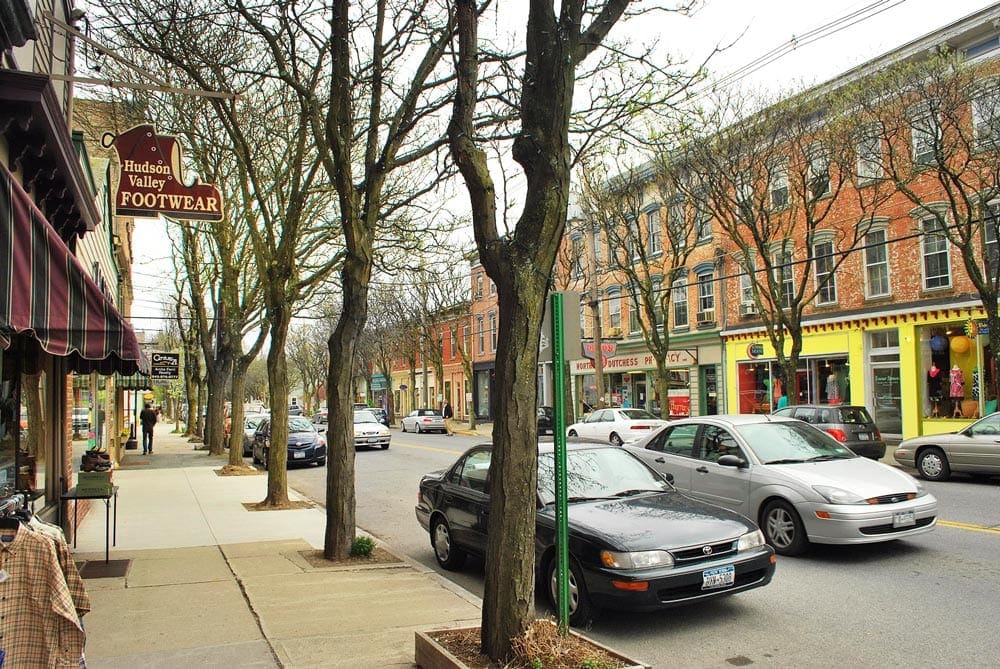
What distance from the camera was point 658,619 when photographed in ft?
22.1

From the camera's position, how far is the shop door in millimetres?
24922

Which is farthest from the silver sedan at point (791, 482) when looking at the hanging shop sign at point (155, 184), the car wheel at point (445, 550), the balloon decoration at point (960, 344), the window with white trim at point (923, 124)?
the balloon decoration at point (960, 344)

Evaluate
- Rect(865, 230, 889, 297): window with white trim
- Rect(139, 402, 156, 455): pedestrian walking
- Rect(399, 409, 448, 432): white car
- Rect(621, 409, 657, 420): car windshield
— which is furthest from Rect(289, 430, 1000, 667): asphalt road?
Rect(399, 409, 448, 432): white car

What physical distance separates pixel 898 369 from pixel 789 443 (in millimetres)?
17563

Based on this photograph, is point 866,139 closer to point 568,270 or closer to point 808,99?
point 808,99

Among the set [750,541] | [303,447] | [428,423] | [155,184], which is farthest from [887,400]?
[155,184]

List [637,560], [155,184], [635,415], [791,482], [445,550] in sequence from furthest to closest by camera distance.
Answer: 1. [635,415]
2. [155,184]
3. [445,550]
4. [791,482]
5. [637,560]

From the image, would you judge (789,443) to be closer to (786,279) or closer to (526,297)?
(526,297)

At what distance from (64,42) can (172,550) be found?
21.1ft

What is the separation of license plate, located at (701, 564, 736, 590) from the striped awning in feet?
16.3

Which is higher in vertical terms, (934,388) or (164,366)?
(164,366)

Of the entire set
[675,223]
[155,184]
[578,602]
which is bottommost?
[578,602]

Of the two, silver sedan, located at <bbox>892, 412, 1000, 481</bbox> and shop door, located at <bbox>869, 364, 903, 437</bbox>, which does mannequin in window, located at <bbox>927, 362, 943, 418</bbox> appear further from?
silver sedan, located at <bbox>892, 412, 1000, 481</bbox>

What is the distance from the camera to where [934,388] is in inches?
934
